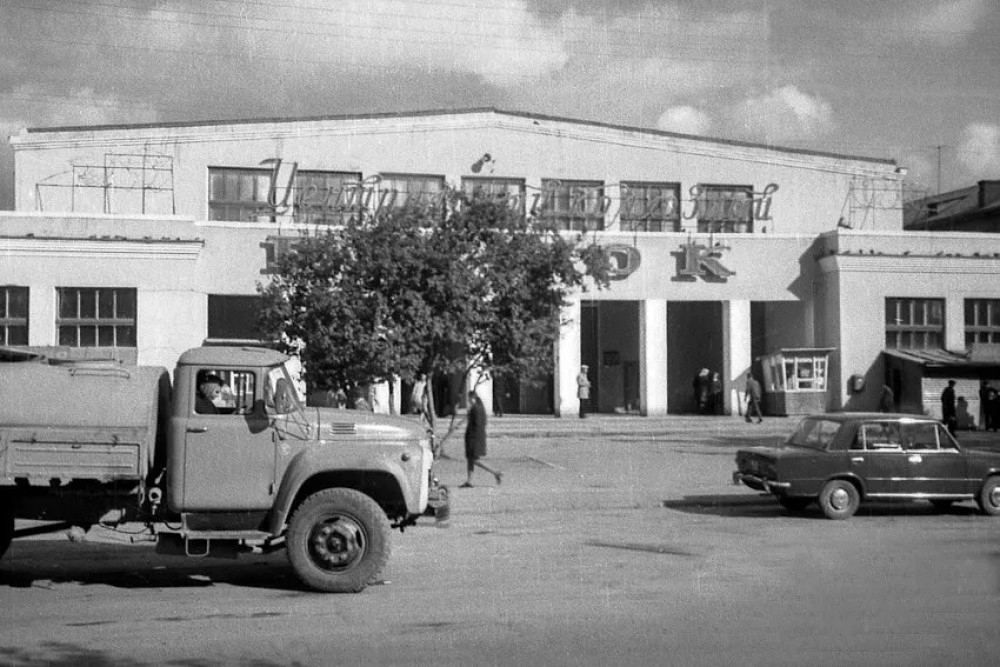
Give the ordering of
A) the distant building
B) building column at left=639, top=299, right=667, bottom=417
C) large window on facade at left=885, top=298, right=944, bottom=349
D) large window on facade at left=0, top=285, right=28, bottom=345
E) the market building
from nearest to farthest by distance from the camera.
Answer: large window on facade at left=0, top=285, right=28, bottom=345
the market building
large window on facade at left=885, top=298, right=944, bottom=349
building column at left=639, top=299, right=667, bottom=417
the distant building

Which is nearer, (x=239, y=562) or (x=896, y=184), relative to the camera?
(x=239, y=562)

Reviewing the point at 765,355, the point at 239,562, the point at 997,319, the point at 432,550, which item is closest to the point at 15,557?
the point at 239,562

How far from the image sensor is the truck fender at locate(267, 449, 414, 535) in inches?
373

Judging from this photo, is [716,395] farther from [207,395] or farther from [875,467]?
[207,395]

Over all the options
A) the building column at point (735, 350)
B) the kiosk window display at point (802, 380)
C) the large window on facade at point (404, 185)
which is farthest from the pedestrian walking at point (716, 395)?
the large window on facade at point (404, 185)

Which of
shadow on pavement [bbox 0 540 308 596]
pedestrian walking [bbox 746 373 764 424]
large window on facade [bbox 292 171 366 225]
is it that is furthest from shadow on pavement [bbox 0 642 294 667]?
large window on facade [bbox 292 171 366 225]

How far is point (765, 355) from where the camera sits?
39781mm

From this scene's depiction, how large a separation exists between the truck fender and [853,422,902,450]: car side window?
311 inches

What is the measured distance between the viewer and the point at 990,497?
49.1 ft

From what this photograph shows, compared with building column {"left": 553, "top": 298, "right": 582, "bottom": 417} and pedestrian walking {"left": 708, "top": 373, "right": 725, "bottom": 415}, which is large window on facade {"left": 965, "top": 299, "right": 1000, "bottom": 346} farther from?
building column {"left": 553, "top": 298, "right": 582, "bottom": 417}

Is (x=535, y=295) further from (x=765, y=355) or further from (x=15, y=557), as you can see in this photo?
(x=765, y=355)

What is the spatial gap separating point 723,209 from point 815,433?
27.2 m

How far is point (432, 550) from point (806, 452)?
5.74 m

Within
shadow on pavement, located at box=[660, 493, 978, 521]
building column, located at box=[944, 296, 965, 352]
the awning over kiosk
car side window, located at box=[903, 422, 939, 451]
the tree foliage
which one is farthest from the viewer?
building column, located at box=[944, 296, 965, 352]
